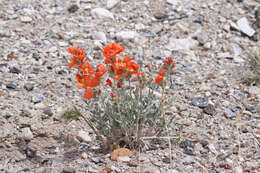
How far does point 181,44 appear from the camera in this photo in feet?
14.5

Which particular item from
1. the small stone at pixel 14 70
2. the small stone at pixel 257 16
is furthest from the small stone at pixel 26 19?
the small stone at pixel 257 16

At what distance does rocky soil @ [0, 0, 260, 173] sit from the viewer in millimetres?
2604

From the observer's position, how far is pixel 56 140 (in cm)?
289

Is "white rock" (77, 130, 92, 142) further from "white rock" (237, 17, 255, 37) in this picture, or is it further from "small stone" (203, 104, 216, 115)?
"white rock" (237, 17, 255, 37)

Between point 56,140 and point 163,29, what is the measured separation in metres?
2.29

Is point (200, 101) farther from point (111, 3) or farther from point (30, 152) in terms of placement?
point (111, 3)

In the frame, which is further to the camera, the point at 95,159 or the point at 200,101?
the point at 200,101

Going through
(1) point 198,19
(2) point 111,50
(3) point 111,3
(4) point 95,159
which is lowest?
(4) point 95,159

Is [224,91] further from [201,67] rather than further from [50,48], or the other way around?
[50,48]

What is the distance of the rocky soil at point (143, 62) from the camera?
103 inches

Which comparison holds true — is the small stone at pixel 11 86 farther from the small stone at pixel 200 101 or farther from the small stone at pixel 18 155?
the small stone at pixel 200 101

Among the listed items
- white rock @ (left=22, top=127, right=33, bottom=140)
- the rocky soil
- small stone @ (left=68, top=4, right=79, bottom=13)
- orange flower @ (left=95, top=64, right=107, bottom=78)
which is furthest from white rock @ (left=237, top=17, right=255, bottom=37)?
white rock @ (left=22, top=127, right=33, bottom=140)

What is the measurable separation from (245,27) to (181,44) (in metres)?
0.99

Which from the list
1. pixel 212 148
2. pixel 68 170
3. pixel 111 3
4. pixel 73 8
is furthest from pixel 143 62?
pixel 68 170
